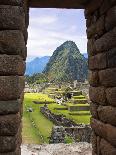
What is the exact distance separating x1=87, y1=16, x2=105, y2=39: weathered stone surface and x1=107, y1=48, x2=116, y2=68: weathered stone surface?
63 cm

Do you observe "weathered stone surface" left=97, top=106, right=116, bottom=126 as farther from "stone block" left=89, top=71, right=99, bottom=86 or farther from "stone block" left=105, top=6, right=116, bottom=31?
"stone block" left=105, top=6, right=116, bottom=31

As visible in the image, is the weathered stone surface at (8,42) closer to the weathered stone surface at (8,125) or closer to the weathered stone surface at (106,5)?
the weathered stone surface at (8,125)

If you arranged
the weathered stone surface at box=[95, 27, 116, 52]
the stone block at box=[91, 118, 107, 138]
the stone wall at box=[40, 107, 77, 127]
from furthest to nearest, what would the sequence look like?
the stone wall at box=[40, 107, 77, 127]
the stone block at box=[91, 118, 107, 138]
the weathered stone surface at box=[95, 27, 116, 52]

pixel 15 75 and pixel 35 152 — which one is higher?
pixel 15 75

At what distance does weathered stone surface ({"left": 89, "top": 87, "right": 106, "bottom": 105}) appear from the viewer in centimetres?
622

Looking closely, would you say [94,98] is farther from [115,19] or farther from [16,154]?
[16,154]

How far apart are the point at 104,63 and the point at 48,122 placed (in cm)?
2720

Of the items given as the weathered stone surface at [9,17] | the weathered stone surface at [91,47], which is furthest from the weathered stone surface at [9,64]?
the weathered stone surface at [91,47]

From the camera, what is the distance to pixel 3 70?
505 centimetres

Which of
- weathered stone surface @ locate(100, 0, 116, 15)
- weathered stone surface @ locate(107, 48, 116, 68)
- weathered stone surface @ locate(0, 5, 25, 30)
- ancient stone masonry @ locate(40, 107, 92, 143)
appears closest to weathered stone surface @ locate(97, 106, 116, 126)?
weathered stone surface @ locate(107, 48, 116, 68)

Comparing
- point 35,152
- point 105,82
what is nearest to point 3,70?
point 105,82

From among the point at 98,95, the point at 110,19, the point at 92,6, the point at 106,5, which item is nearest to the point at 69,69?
the point at 92,6

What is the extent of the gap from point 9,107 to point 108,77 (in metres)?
1.81

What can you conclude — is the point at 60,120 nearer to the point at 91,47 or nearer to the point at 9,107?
the point at 91,47
